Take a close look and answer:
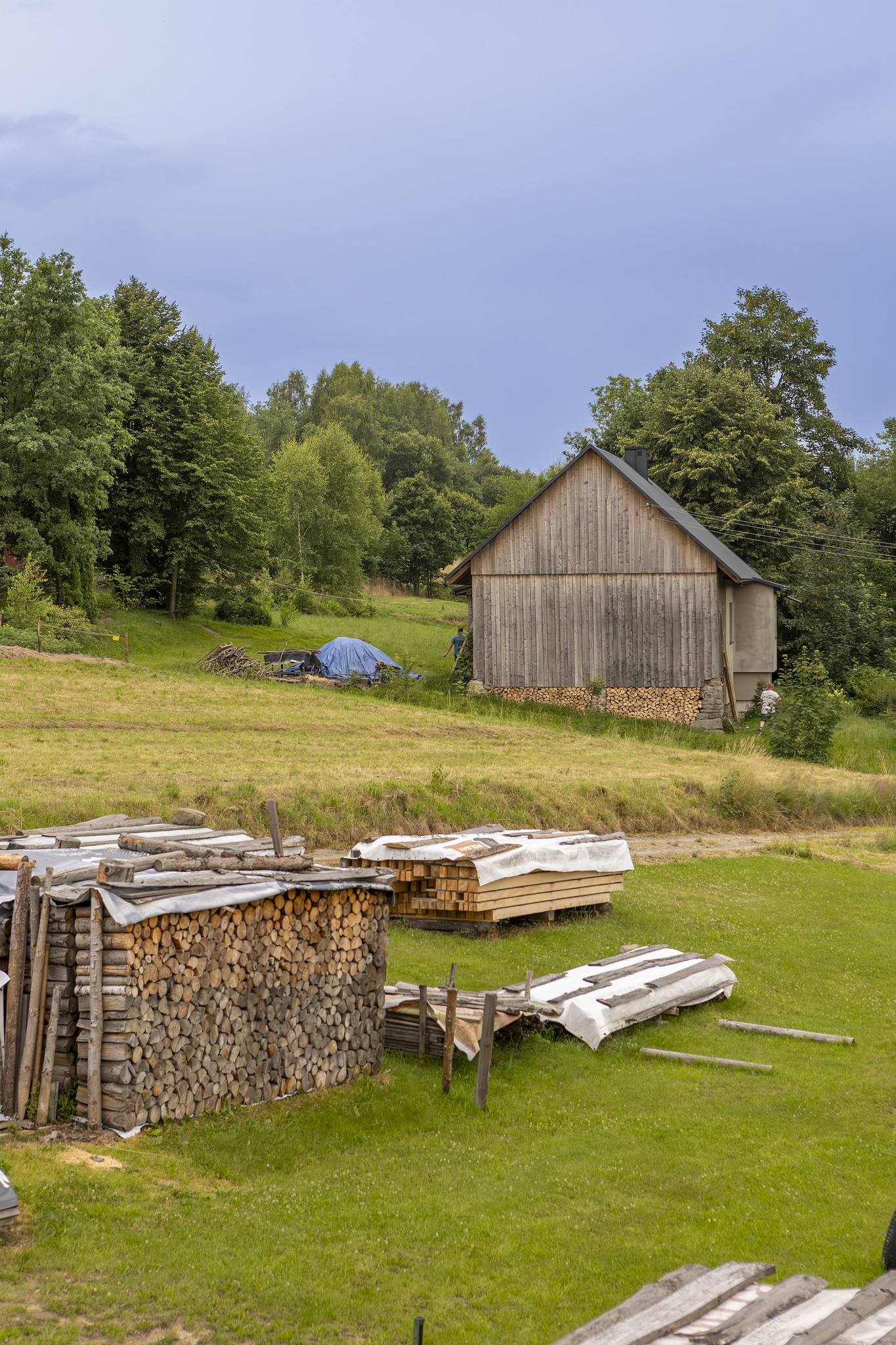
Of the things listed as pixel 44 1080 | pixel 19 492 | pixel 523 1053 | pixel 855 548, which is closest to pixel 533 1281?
pixel 44 1080

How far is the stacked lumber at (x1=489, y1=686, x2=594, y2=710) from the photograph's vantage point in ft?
132

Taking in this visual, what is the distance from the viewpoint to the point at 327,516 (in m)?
76.6

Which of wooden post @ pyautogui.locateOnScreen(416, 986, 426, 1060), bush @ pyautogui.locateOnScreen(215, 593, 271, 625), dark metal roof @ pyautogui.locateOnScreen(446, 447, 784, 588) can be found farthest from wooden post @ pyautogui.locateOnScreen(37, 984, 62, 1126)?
bush @ pyautogui.locateOnScreen(215, 593, 271, 625)

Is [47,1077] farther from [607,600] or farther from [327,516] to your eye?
[327,516]

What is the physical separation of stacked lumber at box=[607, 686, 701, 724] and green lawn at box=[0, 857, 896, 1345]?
86.5 feet

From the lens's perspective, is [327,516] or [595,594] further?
[327,516]

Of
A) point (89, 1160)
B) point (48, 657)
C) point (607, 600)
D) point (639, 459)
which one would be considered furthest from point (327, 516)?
point (89, 1160)

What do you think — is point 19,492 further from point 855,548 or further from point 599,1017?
point 599,1017

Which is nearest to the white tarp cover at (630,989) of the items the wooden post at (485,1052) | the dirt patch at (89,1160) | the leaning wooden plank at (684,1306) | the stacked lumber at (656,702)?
the wooden post at (485,1052)

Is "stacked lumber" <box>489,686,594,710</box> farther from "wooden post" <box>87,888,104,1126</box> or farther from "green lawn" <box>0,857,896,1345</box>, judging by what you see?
"wooden post" <box>87,888,104,1126</box>

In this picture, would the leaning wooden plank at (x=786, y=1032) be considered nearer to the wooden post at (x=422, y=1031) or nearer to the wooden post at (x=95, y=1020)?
the wooden post at (x=422, y=1031)

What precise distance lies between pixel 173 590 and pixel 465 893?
1544 inches

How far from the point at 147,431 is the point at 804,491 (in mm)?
29114

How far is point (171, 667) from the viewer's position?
42031 millimetres
